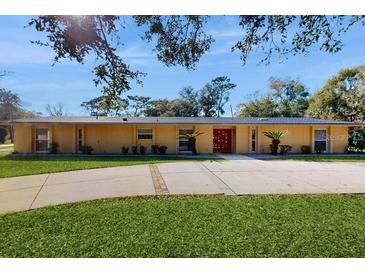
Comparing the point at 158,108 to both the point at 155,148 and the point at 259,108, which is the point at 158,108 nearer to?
the point at 259,108

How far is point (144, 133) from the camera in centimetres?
2008

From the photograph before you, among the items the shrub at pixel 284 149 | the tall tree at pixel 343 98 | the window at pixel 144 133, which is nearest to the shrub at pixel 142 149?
the window at pixel 144 133

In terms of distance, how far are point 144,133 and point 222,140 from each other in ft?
17.6

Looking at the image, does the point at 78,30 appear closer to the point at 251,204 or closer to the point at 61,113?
the point at 251,204

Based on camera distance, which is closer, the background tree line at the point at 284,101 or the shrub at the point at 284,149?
the shrub at the point at 284,149

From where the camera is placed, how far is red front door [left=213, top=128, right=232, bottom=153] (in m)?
21.2

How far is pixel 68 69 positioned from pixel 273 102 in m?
36.0

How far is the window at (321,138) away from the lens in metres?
20.6

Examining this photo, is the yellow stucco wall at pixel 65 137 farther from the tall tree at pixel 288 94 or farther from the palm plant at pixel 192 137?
the tall tree at pixel 288 94

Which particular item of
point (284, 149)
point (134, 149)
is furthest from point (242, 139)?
point (134, 149)

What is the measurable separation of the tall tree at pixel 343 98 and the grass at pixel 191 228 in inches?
978

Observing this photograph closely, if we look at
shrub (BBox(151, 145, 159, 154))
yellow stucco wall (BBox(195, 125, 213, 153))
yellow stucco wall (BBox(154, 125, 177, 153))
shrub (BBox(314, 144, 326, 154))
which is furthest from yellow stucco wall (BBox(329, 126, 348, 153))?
shrub (BBox(151, 145, 159, 154))

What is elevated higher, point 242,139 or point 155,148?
point 242,139

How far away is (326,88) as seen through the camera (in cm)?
3164
